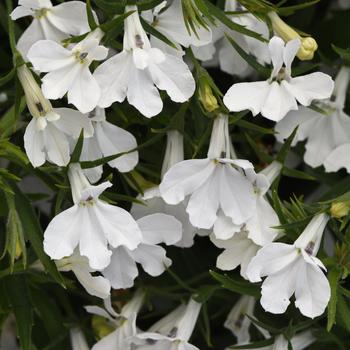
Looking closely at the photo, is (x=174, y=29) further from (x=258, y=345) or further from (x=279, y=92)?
(x=258, y=345)

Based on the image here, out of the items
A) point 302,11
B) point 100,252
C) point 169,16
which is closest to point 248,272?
point 100,252

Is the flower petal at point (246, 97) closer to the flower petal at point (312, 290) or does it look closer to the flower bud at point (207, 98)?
the flower bud at point (207, 98)

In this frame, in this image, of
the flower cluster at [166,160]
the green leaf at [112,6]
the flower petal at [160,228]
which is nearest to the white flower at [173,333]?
the flower cluster at [166,160]

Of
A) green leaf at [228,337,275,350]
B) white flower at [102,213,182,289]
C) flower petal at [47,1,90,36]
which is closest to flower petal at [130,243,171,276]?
white flower at [102,213,182,289]

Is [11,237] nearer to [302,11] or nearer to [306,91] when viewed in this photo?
[306,91]

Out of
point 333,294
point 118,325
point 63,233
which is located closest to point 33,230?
point 63,233

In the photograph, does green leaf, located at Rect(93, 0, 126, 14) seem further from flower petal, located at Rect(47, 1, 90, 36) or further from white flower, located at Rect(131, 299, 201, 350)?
white flower, located at Rect(131, 299, 201, 350)
